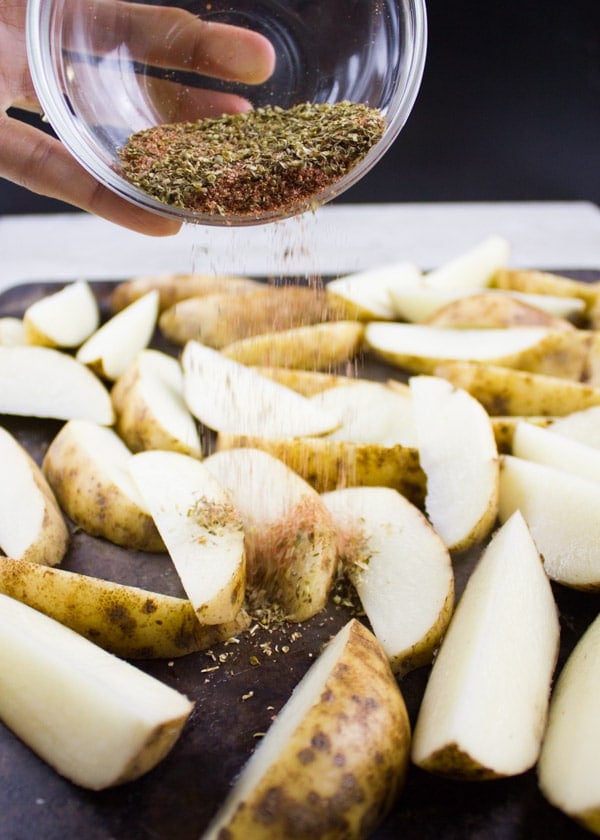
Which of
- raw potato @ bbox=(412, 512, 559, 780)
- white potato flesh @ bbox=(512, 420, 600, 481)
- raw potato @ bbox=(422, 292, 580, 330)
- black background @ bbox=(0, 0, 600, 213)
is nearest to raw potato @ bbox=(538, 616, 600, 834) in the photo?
raw potato @ bbox=(412, 512, 559, 780)

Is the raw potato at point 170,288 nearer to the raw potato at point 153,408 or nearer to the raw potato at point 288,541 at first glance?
Answer: the raw potato at point 153,408

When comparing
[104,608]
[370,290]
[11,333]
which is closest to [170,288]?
[11,333]

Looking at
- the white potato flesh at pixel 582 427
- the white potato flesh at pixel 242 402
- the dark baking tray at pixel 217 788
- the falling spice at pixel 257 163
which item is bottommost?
the dark baking tray at pixel 217 788

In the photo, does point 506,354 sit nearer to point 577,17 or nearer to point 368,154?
point 368,154

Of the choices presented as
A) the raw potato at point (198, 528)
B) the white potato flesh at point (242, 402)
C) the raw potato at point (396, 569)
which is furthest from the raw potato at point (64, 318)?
the raw potato at point (396, 569)

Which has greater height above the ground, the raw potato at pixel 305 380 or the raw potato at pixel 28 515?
the raw potato at pixel 305 380

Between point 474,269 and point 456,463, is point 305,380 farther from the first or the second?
point 474,269

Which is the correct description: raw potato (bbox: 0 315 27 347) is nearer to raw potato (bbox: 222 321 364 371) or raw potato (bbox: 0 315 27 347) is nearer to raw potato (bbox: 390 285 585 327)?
raw potato (bbox: 222 321 364 371)
